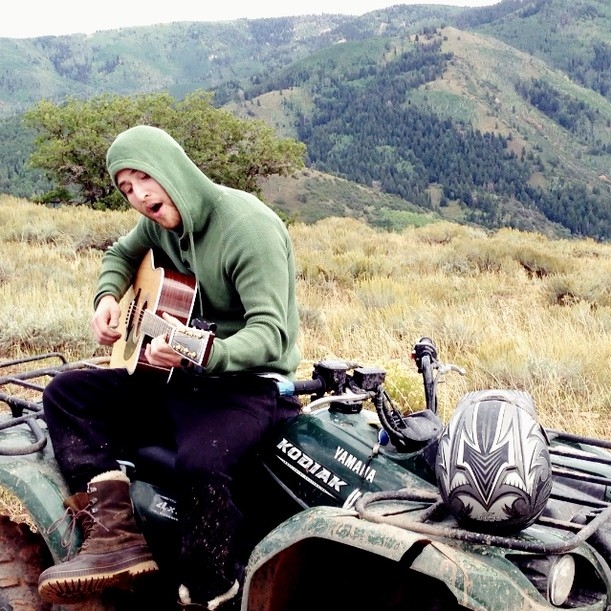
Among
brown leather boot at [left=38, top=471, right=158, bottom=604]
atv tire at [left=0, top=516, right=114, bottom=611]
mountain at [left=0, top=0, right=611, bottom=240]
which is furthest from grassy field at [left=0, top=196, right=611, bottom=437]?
mountain at [left=0, top=0, right=611, bottom=240]

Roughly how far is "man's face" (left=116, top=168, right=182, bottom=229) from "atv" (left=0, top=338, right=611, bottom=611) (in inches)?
30.4

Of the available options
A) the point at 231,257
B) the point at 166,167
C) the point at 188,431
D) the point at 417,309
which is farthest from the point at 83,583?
the point at 417,309

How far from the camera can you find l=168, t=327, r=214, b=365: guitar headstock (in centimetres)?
250

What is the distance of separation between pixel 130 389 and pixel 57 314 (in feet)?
15.6

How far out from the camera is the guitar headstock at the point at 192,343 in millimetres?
2498

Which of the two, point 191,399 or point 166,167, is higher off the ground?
point 166,167

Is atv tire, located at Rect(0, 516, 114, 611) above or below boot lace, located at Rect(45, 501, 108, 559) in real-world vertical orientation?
below

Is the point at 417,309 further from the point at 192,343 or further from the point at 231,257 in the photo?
the point at 192,343

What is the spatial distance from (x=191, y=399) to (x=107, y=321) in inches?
33.0

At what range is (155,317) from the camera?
2887mm

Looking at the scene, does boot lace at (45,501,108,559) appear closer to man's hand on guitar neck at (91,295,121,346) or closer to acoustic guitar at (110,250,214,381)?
acoustic guitar at (110,250,214,381)

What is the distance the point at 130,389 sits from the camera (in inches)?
120

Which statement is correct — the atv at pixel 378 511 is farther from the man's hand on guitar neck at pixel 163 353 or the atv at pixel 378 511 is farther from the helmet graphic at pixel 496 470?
the man's hand on guitar neck at pixel 163 353

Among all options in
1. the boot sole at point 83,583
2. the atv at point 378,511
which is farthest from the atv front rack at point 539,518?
the boot sole at point 83,583
